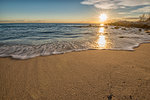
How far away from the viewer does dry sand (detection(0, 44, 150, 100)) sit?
6.42 ft

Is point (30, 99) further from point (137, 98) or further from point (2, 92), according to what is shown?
point (137, 98)

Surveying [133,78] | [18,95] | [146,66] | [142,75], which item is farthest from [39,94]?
[146,66]

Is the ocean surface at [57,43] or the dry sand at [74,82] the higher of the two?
the ocean surface at [57,43]

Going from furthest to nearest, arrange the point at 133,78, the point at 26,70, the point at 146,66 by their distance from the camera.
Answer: the point at 146,66 < the point at 26,70 < the point at 133,78

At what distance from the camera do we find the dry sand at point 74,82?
6.42 ft

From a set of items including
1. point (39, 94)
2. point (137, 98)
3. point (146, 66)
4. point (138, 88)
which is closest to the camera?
point (137, 98)

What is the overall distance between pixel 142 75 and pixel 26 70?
406 centimetres

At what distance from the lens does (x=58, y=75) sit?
2725mm

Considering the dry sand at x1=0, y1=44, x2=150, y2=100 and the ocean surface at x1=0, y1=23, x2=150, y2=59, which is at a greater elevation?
the ocean surface at x1=0, y1=23, x2=150, y2=59

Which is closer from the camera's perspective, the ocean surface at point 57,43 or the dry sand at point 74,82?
the dry sand at point 74,82

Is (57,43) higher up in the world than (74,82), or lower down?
higher up

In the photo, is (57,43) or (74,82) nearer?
(74,82)

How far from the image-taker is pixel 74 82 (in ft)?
7.86

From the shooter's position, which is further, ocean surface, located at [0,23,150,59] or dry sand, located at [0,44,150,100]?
ocean surface, located at [0,23,150,59]
